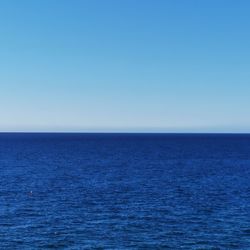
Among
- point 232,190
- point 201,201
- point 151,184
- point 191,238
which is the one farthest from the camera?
point 151,184

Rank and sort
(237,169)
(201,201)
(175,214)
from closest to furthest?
(175,214) → (201,201) → (237,169)

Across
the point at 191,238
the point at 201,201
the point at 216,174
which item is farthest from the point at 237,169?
the point at 191,238

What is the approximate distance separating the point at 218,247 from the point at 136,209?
15.9m

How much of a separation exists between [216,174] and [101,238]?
2200 inches

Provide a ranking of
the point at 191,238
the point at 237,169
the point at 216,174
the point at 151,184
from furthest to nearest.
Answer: the point at 237,169 → the point at 216,174 → the point at 151,184 → the point at 191,238

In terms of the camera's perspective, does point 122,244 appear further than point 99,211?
No

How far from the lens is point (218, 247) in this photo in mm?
35188

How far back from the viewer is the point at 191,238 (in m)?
37.5

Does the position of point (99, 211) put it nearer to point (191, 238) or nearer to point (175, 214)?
point (175, 214)

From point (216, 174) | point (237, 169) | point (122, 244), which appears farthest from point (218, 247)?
point (237, 169)

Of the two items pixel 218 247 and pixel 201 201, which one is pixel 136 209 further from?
pixel 218 247

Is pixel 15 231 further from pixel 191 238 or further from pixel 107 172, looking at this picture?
pixel 107 172

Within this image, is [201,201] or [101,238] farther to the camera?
[201,201]

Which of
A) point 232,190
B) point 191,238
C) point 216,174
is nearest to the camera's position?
point 191,238
